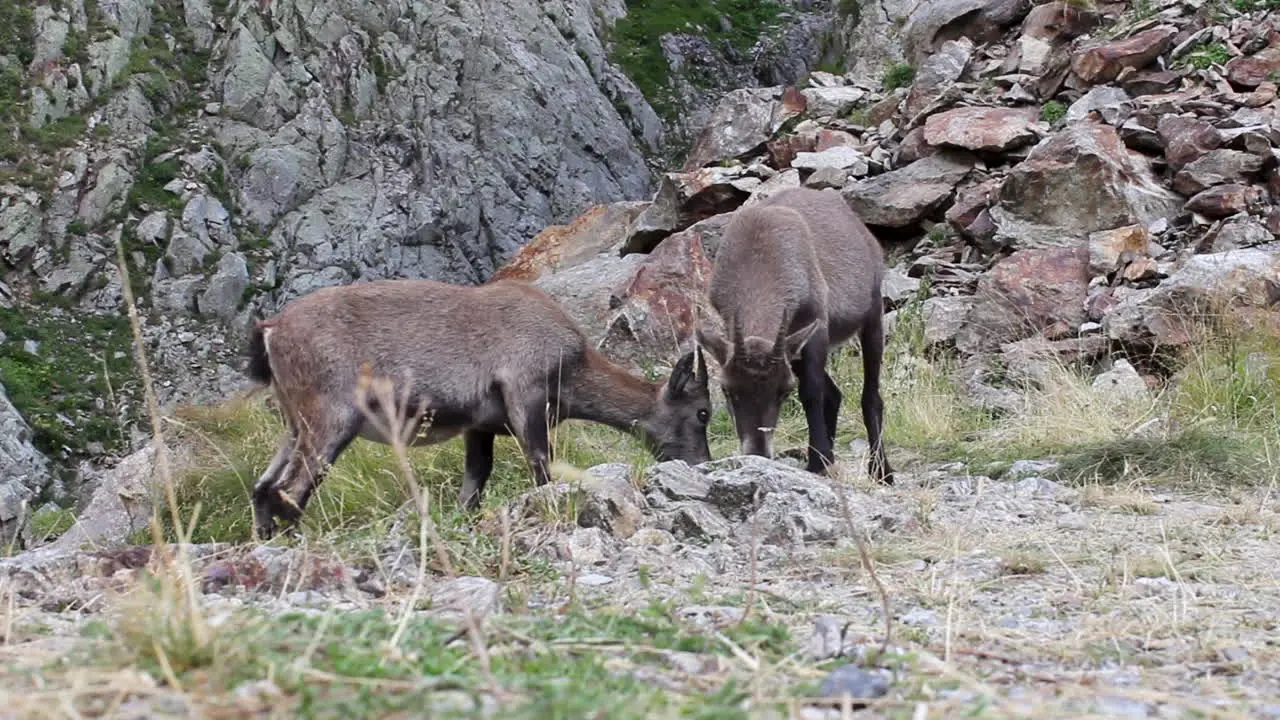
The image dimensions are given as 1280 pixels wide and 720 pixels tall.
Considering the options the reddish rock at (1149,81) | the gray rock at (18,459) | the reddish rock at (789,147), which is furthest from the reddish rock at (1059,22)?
the gray rock at (18,459)

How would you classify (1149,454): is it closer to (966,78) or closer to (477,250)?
(966,78)

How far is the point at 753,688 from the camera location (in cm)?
280

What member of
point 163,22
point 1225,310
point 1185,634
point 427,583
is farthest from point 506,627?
point 163,22

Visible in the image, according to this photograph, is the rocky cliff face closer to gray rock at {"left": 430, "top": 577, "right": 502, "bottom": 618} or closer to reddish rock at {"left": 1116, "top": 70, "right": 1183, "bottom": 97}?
reddish rock at {"left": 1116, "top": 70, "right": 1183, "bottom": 97}

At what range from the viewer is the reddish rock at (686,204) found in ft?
57.5

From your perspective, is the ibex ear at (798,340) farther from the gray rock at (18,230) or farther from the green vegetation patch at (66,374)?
the gray rock at (18,230)

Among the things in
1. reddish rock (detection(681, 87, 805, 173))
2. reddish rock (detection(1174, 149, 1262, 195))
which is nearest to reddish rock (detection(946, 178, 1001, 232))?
reddish rock (detection(1174, 149, 1262, 195))

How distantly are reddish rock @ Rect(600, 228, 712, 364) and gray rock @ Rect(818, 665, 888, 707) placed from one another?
979cm

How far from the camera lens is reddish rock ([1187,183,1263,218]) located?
529 inches

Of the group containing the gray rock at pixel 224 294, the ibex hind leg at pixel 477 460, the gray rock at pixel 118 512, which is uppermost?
the ibex hind leg at pixel 477 460

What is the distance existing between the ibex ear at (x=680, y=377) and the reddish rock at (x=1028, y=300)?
4.69m

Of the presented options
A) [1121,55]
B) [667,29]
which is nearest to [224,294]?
[667,29]

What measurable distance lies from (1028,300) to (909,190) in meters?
3.17

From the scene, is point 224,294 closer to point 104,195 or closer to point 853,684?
point 104,195
